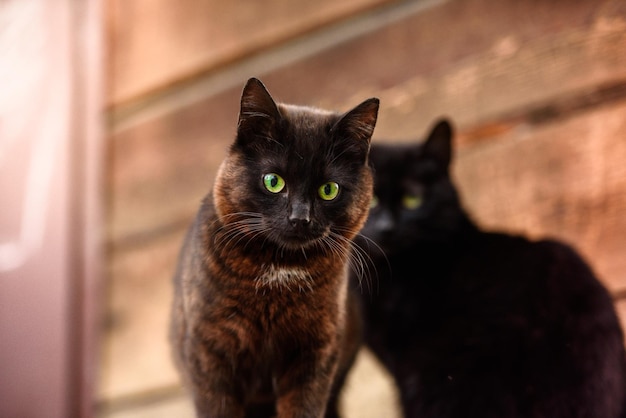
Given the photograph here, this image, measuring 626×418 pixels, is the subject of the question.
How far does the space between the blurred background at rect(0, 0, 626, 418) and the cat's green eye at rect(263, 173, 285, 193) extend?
0.63 metres

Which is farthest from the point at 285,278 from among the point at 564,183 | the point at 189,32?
the point at 189,32

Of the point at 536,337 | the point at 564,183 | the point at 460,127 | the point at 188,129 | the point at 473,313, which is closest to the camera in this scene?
the point at 536,337

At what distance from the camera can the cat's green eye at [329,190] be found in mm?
981

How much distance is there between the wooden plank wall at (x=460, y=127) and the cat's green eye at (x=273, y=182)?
697mm

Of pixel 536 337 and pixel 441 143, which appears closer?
pixel 536 337

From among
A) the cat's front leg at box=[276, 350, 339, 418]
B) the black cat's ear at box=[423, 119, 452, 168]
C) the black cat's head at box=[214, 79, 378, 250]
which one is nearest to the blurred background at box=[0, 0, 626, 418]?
the black cat's ear at box=[423, 119, 452, 168]

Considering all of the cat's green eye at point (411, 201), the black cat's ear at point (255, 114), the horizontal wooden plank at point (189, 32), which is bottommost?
the cat's green eye at point (411, 201)

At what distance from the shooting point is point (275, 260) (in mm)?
999

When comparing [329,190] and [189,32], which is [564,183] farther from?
[189,32]

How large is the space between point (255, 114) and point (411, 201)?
0.61m

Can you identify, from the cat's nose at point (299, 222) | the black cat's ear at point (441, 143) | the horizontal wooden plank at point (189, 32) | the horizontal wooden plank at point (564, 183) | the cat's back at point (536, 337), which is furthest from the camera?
the horizontal wooden plank at point (189, 32)

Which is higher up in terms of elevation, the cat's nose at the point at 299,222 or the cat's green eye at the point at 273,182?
the cat's green eye at the point at 273,182

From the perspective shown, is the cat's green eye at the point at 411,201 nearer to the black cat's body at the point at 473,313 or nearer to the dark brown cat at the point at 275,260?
the black cat's body at the point at 473,313

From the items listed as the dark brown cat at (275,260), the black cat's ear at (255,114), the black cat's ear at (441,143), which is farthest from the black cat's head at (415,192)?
the black cat's ear at (255,114)
